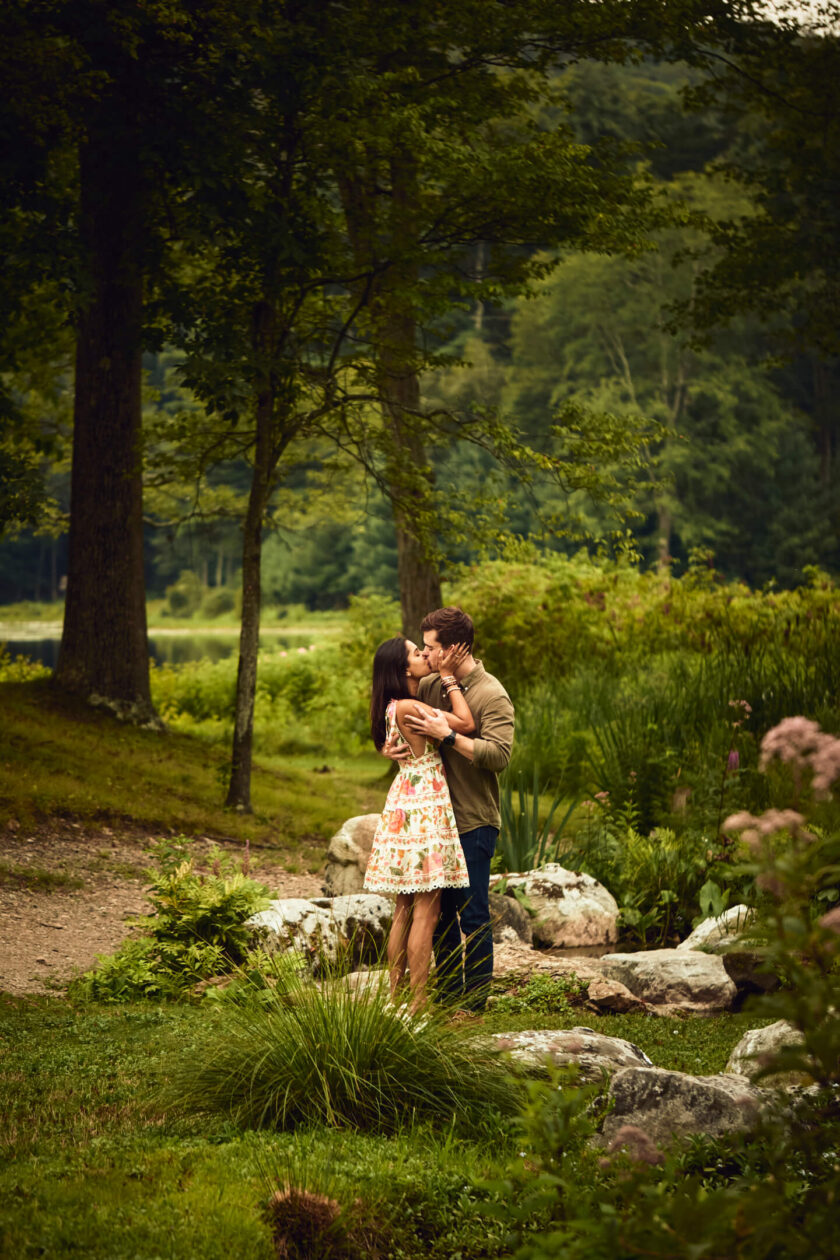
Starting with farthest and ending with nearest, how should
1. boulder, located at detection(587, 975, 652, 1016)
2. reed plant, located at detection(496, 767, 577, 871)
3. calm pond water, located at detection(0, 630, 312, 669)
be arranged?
calm pond water, located at detection(0, 630, 312, 669)
reed plant, located at detection(496, 767, 577, 871)
boulder, located at detection(587, 975, 652, 1016)

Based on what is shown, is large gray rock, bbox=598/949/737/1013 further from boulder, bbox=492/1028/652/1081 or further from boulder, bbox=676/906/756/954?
boulder, bbox=492/1028/652/1081

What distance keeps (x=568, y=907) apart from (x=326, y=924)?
1713 mm

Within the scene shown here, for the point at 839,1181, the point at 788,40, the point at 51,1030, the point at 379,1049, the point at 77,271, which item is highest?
the point at 788,40

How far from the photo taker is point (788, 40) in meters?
12.3

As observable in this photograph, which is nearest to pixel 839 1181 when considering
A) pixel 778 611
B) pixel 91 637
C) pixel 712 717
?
pixel 712 717

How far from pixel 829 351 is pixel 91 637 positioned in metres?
8.63

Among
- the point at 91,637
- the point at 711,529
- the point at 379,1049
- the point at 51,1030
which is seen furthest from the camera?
the point at 711,529

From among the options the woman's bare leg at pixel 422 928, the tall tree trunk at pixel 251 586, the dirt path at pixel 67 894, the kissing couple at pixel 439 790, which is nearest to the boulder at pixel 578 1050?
the kissing couple at pixel 439 790

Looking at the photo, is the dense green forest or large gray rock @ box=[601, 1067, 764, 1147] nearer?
large gray rock @ box=[601, 1067, 764, 1147]

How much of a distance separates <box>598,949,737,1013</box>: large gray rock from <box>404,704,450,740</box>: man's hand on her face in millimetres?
1995

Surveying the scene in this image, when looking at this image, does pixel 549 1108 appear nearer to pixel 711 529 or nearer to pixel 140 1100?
pixel 140 1100

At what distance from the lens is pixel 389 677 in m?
5.14

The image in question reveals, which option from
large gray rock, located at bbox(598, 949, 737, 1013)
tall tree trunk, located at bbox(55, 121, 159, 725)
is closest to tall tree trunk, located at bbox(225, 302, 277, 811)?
tall tree trunk, located at bbox(55, 121, 159, 725)

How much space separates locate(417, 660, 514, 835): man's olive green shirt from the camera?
5078mm
